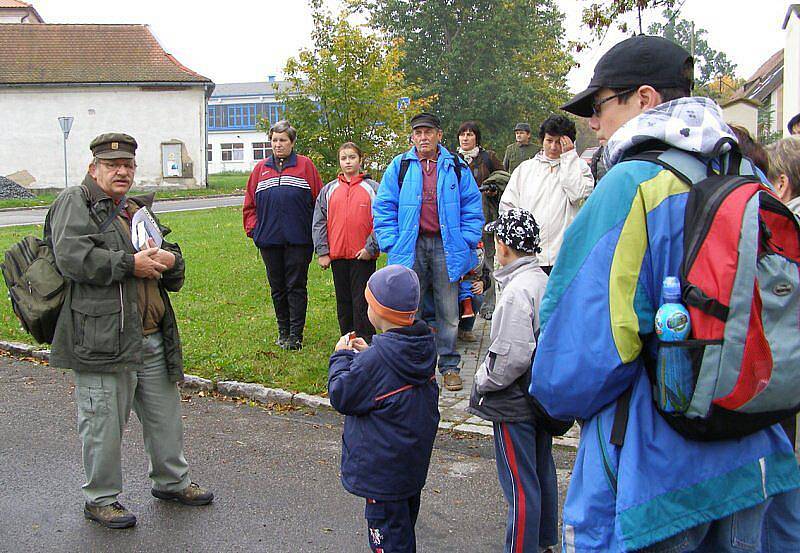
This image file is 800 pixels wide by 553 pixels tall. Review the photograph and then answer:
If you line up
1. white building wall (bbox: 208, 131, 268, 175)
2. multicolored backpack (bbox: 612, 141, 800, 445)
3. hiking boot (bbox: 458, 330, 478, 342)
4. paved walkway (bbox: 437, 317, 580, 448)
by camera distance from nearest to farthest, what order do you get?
multicolored backpack (bbox: 612, 141, 800, 445) → paved walkway (bbox: 437, 317, 580, 448) → hiking boot (bbox: 458, 330, 478, 342) → white building wall (bbox: 208, 131, 268, 175)

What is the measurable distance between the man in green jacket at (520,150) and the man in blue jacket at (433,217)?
4632 millimetres

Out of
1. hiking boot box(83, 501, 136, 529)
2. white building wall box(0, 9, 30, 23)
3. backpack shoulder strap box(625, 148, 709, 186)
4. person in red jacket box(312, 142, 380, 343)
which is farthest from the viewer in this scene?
white building wall box(0, 9, 30, 23)

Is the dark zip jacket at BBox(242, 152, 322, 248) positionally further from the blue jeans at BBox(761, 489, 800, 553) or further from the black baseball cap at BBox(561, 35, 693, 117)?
the blue jeans at BBox(761, 489, 800, 553)

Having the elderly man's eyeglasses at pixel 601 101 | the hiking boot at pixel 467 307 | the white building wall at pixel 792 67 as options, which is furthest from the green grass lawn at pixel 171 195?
the elderly man's eyeglasses at pixel 601 101

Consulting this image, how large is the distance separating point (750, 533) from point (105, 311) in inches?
139

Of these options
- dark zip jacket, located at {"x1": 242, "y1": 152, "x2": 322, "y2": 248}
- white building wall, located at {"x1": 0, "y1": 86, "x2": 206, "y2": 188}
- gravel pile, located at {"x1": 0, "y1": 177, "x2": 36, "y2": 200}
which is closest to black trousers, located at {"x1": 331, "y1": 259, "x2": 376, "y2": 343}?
dark zip jacket, located at {"x1": 242, "y1": 152, "x2": 322, "y2": 248}

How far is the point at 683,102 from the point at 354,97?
37.6ft

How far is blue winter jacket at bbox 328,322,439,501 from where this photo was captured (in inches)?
146

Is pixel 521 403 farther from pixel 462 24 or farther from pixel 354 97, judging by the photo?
Answer: pixel 462 24

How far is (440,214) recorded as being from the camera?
23.2 feet

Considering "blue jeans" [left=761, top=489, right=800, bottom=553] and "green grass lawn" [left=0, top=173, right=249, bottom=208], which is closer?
"blue jeans" [left=761, top=489, right=800, bottom=553]

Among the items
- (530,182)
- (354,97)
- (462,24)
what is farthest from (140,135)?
(530,182)

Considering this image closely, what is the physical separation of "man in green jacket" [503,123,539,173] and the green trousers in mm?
7591

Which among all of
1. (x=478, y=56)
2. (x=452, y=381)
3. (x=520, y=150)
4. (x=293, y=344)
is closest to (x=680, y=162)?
(x=452, y=381)
